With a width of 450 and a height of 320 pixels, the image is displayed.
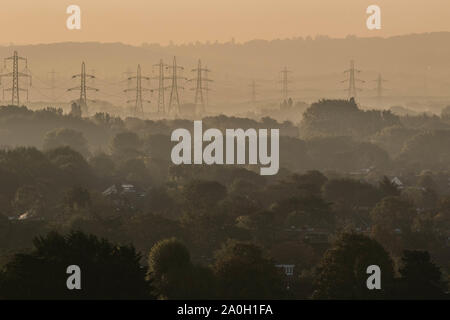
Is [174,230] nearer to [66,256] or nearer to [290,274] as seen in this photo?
[290,274]

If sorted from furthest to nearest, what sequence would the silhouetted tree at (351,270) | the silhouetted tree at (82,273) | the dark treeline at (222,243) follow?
the silhouetted tree at (351,270) < the dark treeline at (222,243) < the silhouetted tree at (82,273)

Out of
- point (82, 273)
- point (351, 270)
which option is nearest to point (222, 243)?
point (351, 270)

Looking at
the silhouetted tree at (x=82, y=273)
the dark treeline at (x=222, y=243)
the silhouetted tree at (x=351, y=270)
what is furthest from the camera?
the silhouetted tree at (x=351, y=270)

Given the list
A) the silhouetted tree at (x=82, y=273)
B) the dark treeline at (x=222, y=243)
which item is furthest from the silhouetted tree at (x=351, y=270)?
the silhouetted tree at (x=82, y=273)

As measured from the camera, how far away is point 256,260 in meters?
101

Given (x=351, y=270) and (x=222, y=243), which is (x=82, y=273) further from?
(x=222, y=243)

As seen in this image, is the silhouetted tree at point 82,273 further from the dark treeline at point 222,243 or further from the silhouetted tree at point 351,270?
the silhouetted tree at point 351,270

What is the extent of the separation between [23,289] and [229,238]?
54156 mm

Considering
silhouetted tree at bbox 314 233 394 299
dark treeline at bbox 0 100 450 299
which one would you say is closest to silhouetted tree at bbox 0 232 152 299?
dark treeline at bbox 0 100 450 299

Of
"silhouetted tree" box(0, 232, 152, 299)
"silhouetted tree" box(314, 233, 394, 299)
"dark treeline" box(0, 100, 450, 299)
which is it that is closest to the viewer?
"silhouetted tree" box(0, 232, 152, 299)

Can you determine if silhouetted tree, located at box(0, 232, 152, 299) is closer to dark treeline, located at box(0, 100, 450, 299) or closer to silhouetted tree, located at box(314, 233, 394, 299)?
dark treeline, located at box(0, 100, 450, 299)

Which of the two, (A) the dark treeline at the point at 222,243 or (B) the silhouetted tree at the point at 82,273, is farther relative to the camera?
(A) the dark treeline at the point at 222,243

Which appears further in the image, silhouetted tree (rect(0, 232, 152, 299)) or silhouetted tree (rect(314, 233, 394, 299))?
silhouetted tree (rect(314, 233, 394, 299))
